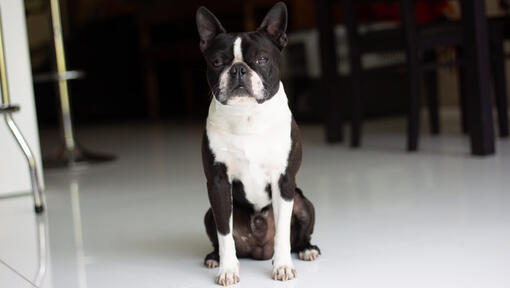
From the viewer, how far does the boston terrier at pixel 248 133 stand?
4.58 ft

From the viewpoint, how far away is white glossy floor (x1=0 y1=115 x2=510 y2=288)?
1527 mm

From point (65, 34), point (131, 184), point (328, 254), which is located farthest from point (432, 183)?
point (65, 34)

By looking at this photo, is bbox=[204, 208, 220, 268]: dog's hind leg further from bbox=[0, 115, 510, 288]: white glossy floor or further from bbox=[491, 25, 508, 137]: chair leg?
bbox=[491, 25, 508, 137]: chair leg

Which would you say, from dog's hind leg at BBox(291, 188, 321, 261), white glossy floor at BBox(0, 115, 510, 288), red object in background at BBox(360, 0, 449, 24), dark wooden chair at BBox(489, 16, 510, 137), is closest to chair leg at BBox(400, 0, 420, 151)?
white glossy floor at BBox(0, 115, 510, 288)

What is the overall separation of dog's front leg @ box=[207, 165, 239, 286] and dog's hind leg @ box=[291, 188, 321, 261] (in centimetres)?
21

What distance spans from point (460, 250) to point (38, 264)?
1085 millimetres

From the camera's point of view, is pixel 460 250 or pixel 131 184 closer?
pixel 460 250

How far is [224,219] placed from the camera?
4.79 feet

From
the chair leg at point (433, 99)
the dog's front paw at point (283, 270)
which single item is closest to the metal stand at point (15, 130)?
the dog's front paw at point (283, 270)

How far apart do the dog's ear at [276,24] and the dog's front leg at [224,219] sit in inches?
12.1

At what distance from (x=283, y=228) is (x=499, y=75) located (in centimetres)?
243

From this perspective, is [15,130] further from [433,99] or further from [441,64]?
Answer: [433,99]

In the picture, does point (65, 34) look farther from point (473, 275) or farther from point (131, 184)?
point (473, 275)

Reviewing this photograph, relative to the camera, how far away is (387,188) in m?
2.51
